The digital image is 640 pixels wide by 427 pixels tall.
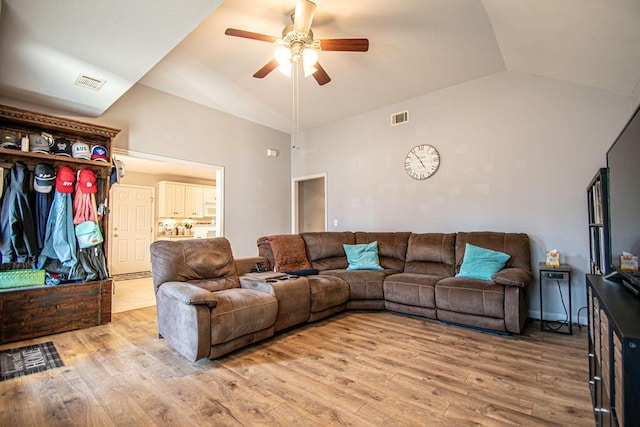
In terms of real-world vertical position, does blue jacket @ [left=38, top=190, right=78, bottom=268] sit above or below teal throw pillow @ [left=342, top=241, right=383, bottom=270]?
above

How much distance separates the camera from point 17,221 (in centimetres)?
297

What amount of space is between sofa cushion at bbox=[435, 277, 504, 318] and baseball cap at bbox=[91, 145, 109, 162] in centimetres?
413

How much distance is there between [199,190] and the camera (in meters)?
8.09

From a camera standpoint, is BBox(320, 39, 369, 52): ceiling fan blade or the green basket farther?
the green basket

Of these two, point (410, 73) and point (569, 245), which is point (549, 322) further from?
point (410, 73)

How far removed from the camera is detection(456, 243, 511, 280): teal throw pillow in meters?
3.33

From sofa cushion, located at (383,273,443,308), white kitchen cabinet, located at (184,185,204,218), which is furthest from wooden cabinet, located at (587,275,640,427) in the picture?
white kitchen cabinet, located at (184,185,204,218)

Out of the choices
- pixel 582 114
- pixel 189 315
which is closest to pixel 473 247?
pixel 582 114

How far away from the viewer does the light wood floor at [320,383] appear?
68.4 inches

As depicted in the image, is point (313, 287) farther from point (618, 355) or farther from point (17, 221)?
point (17, 221)

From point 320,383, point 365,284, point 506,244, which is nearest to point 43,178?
point 320,383

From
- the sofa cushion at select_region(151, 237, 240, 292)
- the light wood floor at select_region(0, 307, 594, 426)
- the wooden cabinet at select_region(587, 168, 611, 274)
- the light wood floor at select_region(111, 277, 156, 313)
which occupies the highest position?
the wooden cabinet at select_region(587, 168, 611, 274)

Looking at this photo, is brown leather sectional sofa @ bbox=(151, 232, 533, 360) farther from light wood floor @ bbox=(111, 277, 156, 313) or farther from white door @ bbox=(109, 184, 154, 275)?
white door @ bbox=(109, 184, 154, 275)

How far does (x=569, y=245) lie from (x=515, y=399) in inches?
89.4
